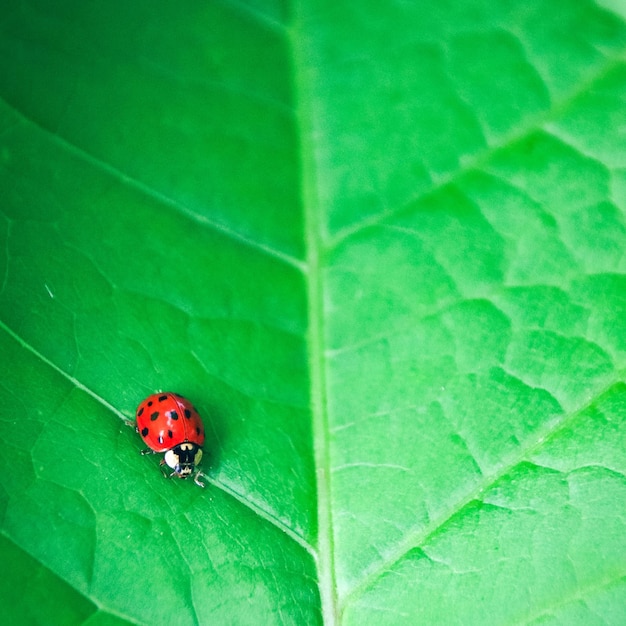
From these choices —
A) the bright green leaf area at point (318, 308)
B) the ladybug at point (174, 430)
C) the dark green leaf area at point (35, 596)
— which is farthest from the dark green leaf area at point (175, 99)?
the dark green leaf area at point (35, 596)

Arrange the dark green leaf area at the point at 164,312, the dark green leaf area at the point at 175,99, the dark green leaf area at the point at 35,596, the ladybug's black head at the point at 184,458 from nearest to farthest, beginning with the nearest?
the dark green leaf area at the point at 35,596, the ladybug's black head at the point at 184,458, the dark green leaf area at the point at 164,312, the dark green leaf area at the point at 175,99

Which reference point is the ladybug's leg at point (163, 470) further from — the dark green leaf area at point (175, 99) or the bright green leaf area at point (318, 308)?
the dark green leaf area at point (175, 99)

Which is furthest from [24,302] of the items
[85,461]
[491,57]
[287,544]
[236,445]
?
[491,57]

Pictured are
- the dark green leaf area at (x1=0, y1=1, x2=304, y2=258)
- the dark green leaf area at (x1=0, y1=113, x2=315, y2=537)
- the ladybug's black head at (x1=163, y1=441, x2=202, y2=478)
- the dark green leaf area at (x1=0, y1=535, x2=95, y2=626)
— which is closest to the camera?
the dark green leaf area at (x1=0, y1=535, x2=95, y2=626)

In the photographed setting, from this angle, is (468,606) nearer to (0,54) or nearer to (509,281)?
(509,281)

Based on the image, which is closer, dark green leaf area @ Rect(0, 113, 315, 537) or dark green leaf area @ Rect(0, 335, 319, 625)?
dark green leaf area @ Rect(0, 335, 319, 625)

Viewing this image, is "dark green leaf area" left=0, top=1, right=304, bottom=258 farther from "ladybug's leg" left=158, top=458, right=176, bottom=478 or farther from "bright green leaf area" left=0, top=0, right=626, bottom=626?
"ladybug's leg" left=158, top=458, right=176, bottom=478

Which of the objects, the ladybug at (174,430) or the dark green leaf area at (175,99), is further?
the dark green leaf area at (175,99)

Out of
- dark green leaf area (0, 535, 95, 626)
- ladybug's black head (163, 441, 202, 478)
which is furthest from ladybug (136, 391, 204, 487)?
dark green leaf area (0, 535, 95, 626)

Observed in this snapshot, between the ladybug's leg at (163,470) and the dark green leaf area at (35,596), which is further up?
the ladybug's leg at (163,470)
